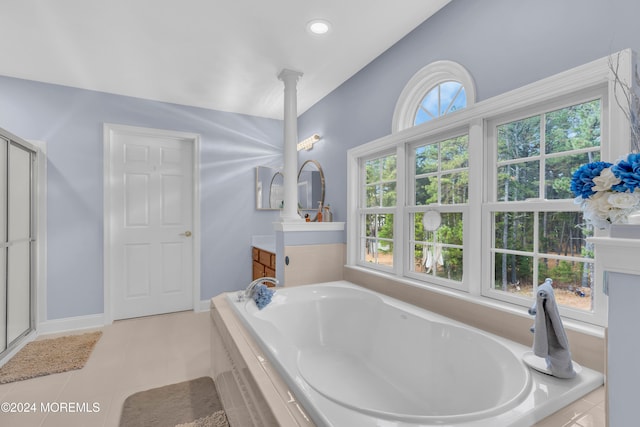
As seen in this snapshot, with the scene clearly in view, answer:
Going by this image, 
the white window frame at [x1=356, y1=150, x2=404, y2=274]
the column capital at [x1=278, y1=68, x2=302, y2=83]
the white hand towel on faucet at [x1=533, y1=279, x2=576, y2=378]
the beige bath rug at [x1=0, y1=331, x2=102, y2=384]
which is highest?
the column capital at [x1=278, y1=68, x2=302, y2=83]

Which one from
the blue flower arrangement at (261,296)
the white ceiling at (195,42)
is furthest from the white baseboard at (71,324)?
the white ceiling at (195,42)

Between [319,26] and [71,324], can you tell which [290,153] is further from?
[71,324]

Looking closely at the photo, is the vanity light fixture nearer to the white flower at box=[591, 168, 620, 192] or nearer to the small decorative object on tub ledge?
the small decorative object on tub ledge

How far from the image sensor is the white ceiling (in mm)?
1947

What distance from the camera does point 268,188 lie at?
4074 millimetres

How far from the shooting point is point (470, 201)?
1822mm

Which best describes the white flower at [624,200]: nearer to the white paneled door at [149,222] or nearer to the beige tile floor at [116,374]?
the beige tile floor at [116,374]

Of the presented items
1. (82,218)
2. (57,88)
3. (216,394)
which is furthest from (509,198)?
(57,88)

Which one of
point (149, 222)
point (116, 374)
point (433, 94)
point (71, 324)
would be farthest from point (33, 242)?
point (433, 94)

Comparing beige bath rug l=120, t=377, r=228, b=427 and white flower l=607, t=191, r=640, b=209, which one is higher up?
white flower l=607, t=191, r=640, b=209

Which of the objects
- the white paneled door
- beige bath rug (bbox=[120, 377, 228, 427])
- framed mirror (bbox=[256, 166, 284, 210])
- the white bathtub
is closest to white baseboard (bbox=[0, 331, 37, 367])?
the white paneled door

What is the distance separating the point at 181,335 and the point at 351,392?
1937mm

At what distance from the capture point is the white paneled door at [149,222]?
3346mm

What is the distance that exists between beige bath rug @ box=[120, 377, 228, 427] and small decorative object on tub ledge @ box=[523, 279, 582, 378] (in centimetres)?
162
